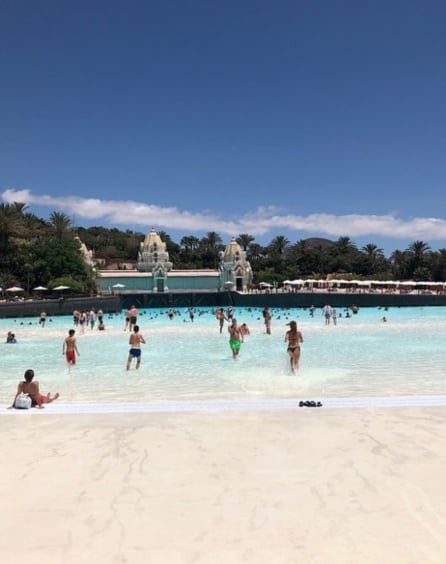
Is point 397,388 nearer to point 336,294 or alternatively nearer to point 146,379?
point 146,379

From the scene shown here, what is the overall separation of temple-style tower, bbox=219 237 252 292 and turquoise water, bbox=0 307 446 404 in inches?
1927

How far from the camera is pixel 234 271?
7231cm

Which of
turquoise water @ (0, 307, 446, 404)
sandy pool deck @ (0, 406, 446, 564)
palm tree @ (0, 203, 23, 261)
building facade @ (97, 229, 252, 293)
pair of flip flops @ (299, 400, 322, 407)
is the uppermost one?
palm tree @ (0, 203, 23, 261)

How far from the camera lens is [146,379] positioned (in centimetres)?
1218

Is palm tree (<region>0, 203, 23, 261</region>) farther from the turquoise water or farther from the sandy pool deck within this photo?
the sandy pool deck

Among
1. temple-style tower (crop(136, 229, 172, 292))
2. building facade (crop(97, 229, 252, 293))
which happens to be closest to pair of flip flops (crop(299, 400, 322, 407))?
building facade (crop(97, 229, 252, 293))

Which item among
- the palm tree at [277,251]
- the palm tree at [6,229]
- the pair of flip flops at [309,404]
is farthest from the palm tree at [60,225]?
the pair of flip flops at [309,404]

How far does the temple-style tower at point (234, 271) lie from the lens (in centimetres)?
7206

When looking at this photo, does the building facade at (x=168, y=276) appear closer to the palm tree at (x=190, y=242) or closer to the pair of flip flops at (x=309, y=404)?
the palm tree at (x=190, y=242)

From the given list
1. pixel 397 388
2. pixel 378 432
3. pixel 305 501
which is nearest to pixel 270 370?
pixel 397 388

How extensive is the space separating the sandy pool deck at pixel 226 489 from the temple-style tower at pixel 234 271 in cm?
6427

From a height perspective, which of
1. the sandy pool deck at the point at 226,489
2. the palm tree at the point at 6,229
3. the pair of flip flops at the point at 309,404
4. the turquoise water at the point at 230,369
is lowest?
the turquoise water at the point at 230,369

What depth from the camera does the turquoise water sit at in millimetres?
10391

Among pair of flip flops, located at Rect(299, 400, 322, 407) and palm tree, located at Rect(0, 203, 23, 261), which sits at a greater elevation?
palm tree, located at Rect(0, 203, 23, 261)
